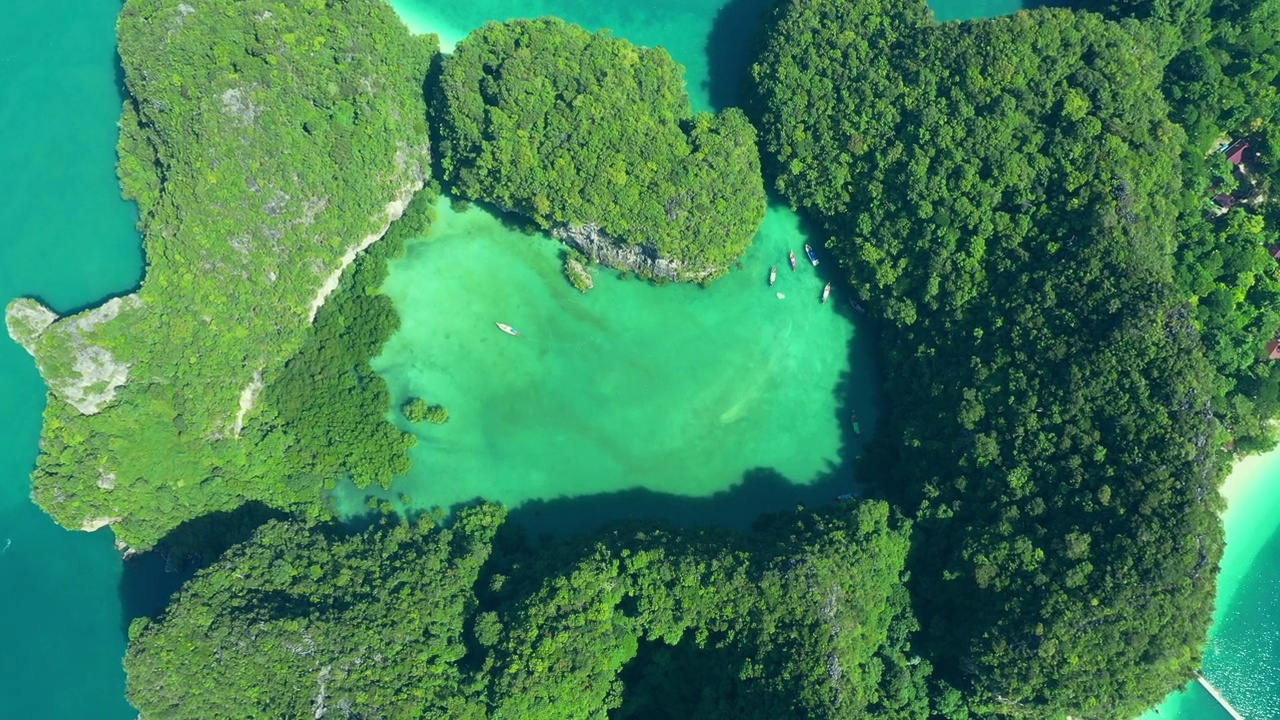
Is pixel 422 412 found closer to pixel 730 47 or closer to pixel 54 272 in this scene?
pixel 54 272

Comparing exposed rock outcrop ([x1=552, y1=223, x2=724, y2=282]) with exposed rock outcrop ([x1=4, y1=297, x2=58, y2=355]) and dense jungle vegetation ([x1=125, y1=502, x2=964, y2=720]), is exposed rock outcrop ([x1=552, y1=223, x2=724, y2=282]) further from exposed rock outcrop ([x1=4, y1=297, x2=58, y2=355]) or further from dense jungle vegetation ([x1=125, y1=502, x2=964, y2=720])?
exposed rock outcrop ([x1=4, y1=297, x2=58, y2=355])

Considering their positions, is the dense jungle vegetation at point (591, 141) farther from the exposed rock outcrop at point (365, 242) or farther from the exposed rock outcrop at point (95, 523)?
the exposed rock outcrop at point (95, 523)

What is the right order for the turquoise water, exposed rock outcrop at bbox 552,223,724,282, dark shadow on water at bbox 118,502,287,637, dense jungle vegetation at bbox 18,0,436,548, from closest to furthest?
dense jungle vegetation at bbox 18,0,436,548 → dark shadow on water at bbox 118,502,287,637 → exposed rock outcrop at bbox 552,223,724,282 → the turquoise water

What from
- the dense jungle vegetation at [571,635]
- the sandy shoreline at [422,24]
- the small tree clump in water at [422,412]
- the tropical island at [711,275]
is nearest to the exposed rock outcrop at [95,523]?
the tropical island at [711,275]

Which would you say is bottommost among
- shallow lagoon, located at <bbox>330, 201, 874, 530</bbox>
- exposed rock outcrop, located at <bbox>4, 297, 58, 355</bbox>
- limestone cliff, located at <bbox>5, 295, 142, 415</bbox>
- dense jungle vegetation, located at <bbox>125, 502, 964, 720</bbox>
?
dense jungle vegetation, located at <bbox>125, 502, 964, 720</bbox>

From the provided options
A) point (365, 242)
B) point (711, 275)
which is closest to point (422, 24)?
point (365, 242)

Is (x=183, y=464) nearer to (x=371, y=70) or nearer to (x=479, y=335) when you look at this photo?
(x=479, y=335)

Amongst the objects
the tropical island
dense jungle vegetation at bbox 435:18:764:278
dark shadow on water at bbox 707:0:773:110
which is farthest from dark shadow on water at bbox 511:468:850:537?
dark shadow on water at bbox 707:0:773:110
